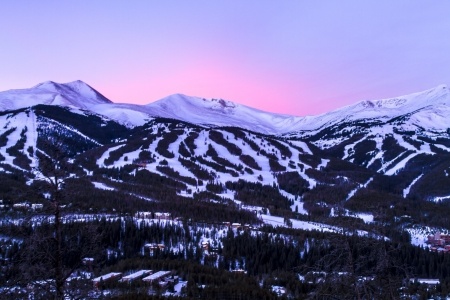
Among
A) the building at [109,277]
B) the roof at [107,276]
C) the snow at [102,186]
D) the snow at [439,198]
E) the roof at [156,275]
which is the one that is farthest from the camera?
the snow at [439,198]

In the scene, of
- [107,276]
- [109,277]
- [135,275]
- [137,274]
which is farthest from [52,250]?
[137,274]

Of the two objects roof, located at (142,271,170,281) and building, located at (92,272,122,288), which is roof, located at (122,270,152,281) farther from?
roof, located at (142,271,170,281)

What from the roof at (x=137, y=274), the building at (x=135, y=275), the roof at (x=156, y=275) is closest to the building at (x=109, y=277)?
the building at (x=135, y=275)

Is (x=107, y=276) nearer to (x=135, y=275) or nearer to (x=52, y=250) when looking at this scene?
(x=135, y=275)

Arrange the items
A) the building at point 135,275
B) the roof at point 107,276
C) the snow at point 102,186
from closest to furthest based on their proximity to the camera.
A: the roof at point 107,276 → the building at point 135,275 → the snow at point 102,186

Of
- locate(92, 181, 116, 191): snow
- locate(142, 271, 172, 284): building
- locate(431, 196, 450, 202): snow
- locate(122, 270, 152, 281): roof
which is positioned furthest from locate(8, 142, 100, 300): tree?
locate(431, 196, 450, 202): snow

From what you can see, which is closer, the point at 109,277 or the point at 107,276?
the point at 109,277

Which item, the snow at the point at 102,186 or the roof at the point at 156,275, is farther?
the snow at the point at 102,186

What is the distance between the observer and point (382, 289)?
18.6m

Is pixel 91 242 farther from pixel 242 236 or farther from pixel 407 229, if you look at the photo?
pixel 407 229

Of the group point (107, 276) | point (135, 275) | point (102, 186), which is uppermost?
point (102, 186)

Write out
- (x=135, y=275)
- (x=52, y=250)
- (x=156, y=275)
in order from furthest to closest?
(x=156, y=275) → (x=135, y=275) → (x=52, y=250)

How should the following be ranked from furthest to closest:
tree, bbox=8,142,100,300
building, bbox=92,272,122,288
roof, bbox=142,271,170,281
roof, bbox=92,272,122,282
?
1. roof, bbox=142,271,170,281
2. roof, bbox=92,272,122,282
3. building, bbox=92,272,122,288
4. tree, bbox=8,142,100,300

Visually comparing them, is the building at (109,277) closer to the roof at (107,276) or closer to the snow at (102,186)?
the roof at (107,276)
